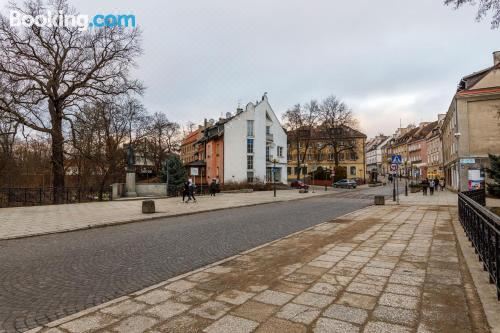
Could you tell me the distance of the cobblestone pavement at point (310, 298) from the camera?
3578 millimetres

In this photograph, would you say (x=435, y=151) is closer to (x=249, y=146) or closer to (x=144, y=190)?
(x=249, y=146)

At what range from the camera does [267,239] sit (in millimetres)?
8930

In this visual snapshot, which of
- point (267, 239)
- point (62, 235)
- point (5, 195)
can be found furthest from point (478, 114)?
point (5, 195)

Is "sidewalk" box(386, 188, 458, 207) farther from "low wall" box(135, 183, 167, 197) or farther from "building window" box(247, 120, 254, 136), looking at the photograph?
"building window" box(247, 120, 254, 136)

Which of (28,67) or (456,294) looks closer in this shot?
(456,294)

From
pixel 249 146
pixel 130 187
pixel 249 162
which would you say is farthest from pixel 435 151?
pixel 130 187

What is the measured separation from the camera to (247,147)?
48812mm

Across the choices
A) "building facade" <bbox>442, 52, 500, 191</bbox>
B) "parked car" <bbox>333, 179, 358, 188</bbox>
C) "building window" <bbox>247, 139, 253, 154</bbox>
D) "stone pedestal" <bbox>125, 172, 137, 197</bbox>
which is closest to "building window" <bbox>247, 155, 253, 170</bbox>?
"building window" <bbox>247, 139, 253, 154</bbox>

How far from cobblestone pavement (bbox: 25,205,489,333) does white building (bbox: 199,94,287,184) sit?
127 feet

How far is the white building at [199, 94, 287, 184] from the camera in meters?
47.1

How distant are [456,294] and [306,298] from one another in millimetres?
2025

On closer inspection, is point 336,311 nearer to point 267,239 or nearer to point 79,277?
point 79,277

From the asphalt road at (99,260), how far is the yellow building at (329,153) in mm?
47799

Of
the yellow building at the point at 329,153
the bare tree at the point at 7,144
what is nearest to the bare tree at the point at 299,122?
the yellow building at the point at 329,153
